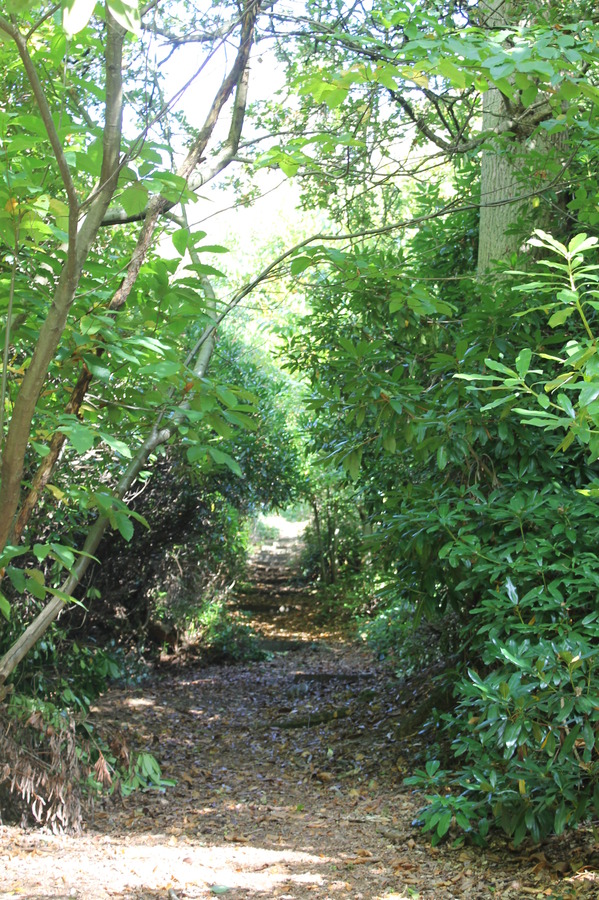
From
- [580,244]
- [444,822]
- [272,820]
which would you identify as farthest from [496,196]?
[272,820]

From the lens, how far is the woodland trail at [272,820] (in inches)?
132

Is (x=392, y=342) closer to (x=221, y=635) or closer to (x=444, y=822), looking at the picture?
(x=444, y=822)

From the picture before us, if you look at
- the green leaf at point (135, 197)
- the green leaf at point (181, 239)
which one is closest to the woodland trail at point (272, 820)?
the green leaf at point (181, 239)

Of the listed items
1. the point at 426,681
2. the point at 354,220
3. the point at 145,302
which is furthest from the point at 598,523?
the point at 354,220

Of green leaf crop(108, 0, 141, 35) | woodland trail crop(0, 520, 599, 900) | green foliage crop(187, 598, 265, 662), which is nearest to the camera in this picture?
green leaf crop(108, 0, 141, 35)

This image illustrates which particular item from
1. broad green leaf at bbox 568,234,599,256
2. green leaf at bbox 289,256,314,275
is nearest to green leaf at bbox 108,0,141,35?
green leaf at bbox 289,256,314,275

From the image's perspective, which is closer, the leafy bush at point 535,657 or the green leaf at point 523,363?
the green leaf at point 523,363

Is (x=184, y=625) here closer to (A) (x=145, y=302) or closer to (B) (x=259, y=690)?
(B) (x=259, y=690)

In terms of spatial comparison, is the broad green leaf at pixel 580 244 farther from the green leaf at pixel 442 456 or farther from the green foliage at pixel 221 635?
the green foliage at pixel 221 635

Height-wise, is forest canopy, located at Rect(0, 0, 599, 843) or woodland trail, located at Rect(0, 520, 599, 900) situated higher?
forest canopy, located at Rect(0, 0, 599, 843)

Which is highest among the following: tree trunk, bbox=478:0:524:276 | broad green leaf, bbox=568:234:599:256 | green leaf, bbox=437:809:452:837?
tree trunk, bbox=478:0:524:276

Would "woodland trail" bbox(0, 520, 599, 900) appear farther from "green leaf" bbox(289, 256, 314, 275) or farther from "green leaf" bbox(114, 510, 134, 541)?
"green leaf" bbox(289, 256, 314, 275)

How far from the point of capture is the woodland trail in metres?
3.36

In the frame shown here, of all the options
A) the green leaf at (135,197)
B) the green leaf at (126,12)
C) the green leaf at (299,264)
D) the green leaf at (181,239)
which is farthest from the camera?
the green leaf at (299,264)
